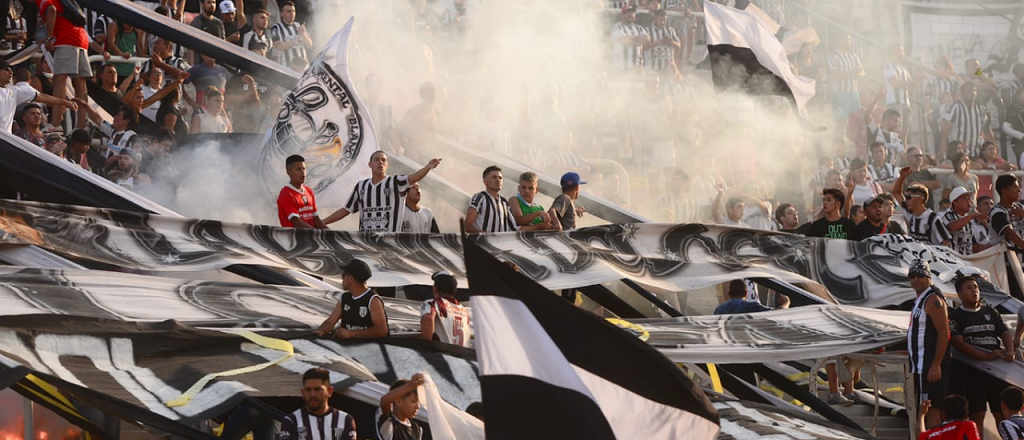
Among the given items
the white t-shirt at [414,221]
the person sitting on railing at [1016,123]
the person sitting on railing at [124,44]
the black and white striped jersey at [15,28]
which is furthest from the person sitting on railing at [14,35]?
the person sitting on railing at [1016,123]

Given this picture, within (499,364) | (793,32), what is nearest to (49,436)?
(499,364)

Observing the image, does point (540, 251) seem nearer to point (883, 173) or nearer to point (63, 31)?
point (63, 31)

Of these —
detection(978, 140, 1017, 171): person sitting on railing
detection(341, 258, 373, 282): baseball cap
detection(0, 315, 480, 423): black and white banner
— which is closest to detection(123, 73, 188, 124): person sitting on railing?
detection(341, 258, 373, 282): baseball cap

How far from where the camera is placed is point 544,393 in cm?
420

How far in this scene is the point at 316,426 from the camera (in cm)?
605

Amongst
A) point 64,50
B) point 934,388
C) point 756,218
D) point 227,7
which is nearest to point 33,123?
point 64,50

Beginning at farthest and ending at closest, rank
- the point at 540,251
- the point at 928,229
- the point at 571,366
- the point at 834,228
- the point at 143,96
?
1. the point at 143,96
2. the point at 928,229
3. the point at 834,228
4. the point at 540,251
5. the point at 571,366

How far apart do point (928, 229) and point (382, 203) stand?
4692 mm

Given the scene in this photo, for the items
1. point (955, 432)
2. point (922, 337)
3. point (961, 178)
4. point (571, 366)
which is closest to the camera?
point (571, 366)

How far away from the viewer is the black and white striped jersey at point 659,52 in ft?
54.7

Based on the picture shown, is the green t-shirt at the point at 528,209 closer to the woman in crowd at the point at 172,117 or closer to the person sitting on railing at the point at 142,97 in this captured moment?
the woman in crowd at the point at 172,117

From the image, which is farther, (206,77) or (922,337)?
(206,77)

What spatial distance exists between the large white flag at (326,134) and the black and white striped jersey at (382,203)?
576 millimetres

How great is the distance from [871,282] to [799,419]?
278 cm
